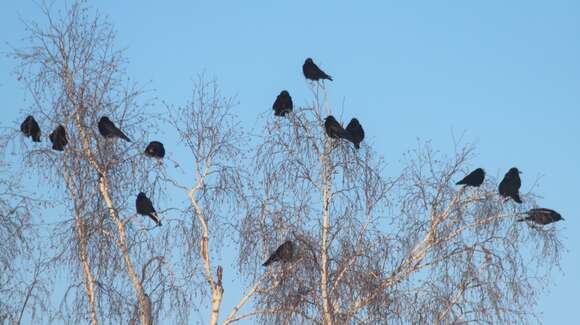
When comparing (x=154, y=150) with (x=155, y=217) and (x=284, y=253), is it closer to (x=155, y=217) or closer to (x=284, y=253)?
(x=155, y=217)

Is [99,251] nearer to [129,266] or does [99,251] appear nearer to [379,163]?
[129,266]

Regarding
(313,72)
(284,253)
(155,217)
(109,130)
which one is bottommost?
(284,253)

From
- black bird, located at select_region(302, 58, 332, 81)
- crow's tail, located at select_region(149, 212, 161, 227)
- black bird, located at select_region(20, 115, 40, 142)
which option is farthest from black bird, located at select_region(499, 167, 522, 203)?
black bird, located at select_region(20, 115, 40, 142)

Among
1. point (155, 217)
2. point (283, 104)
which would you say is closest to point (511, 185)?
point (283, 104)

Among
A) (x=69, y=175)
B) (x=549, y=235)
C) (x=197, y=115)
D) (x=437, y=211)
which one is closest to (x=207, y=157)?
(x=197, y=115)

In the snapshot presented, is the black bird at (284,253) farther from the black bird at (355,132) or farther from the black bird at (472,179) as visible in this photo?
the black bird at (472,179)

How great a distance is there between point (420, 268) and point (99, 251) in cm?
398

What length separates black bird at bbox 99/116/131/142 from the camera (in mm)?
19984

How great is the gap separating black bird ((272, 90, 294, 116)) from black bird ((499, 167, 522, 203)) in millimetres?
3149

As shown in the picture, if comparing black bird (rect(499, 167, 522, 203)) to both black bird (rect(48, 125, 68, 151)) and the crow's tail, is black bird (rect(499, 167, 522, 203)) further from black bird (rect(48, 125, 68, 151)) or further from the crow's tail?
black bird (rect(48, 125, 68, 151))

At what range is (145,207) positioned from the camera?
1956 centimetres

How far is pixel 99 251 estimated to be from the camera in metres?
19.4

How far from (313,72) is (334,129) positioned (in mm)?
1653

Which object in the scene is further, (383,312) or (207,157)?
(207,157)
